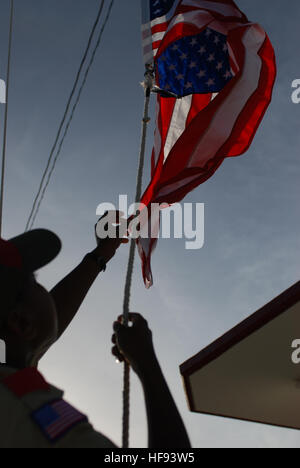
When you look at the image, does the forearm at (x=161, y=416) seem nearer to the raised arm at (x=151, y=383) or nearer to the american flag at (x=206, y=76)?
the raised arm at (x=151, y=383)

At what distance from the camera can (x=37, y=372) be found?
1505 mm

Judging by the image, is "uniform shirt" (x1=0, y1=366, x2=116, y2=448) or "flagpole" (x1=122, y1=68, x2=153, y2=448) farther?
"flagpole" (x1=122, y1=68, x2=153, y2=448)

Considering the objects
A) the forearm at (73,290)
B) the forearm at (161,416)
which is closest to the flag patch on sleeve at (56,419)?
the forearm at (161,416)

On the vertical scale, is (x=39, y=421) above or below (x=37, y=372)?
below

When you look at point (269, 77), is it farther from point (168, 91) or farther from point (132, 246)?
point (132, 246)

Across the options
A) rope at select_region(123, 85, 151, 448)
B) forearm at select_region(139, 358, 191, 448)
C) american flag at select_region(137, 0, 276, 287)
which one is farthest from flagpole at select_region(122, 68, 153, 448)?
american flag at select_region(137, 0, 276, 287)

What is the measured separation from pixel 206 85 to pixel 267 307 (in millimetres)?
2412

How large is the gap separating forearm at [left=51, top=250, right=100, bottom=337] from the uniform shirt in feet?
3.39

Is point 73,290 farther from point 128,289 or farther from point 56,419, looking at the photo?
point 56,419

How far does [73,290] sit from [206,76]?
8.29 feet

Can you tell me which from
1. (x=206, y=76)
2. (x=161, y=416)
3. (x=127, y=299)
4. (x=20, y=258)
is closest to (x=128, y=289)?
(x=127, y=299)

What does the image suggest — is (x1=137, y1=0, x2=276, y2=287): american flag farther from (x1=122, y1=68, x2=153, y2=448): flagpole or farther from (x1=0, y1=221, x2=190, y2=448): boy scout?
(x1=0, y1=221, x2=190, y2=448): boy scout

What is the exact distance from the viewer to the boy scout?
1.26 meters

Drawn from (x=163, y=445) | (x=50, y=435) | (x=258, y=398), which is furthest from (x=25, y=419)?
(x=258, y=398)
